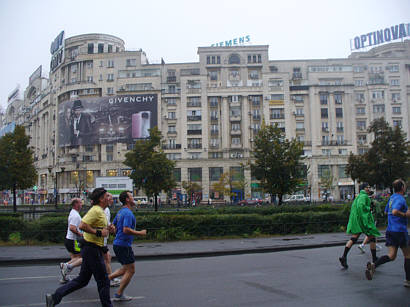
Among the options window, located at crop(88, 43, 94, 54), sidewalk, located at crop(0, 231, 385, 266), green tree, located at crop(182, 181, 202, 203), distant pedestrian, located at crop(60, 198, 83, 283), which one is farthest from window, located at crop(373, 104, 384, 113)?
distant pedestrian, located at crop(60, 198, 83, 283)

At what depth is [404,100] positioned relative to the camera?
75.1 m

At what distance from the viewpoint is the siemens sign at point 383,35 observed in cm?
8350

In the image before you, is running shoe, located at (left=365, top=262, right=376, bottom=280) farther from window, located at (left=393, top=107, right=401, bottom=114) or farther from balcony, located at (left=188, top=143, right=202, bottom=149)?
window, located at (left=393, top=107, right=401, bottom=114)

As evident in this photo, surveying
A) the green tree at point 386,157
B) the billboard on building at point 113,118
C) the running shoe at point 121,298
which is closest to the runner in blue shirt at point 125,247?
the running shoe at point 121,298

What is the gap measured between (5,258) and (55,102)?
7793cm

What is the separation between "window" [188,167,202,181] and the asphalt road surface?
191 ft

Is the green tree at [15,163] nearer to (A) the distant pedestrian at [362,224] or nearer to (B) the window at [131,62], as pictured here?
(A) the distant pedestrian at [362,224]

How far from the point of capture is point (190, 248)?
1423cm

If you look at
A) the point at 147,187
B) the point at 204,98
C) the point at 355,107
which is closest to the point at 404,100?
the point at 355,107

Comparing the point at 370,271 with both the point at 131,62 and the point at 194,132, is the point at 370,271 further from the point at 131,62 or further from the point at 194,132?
the point at 131,62

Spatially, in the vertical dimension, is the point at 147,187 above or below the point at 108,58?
below

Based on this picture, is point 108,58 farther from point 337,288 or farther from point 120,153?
point 337,288

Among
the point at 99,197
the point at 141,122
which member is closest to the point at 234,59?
the point at 141,122

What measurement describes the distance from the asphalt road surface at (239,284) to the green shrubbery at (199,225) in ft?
17.0
